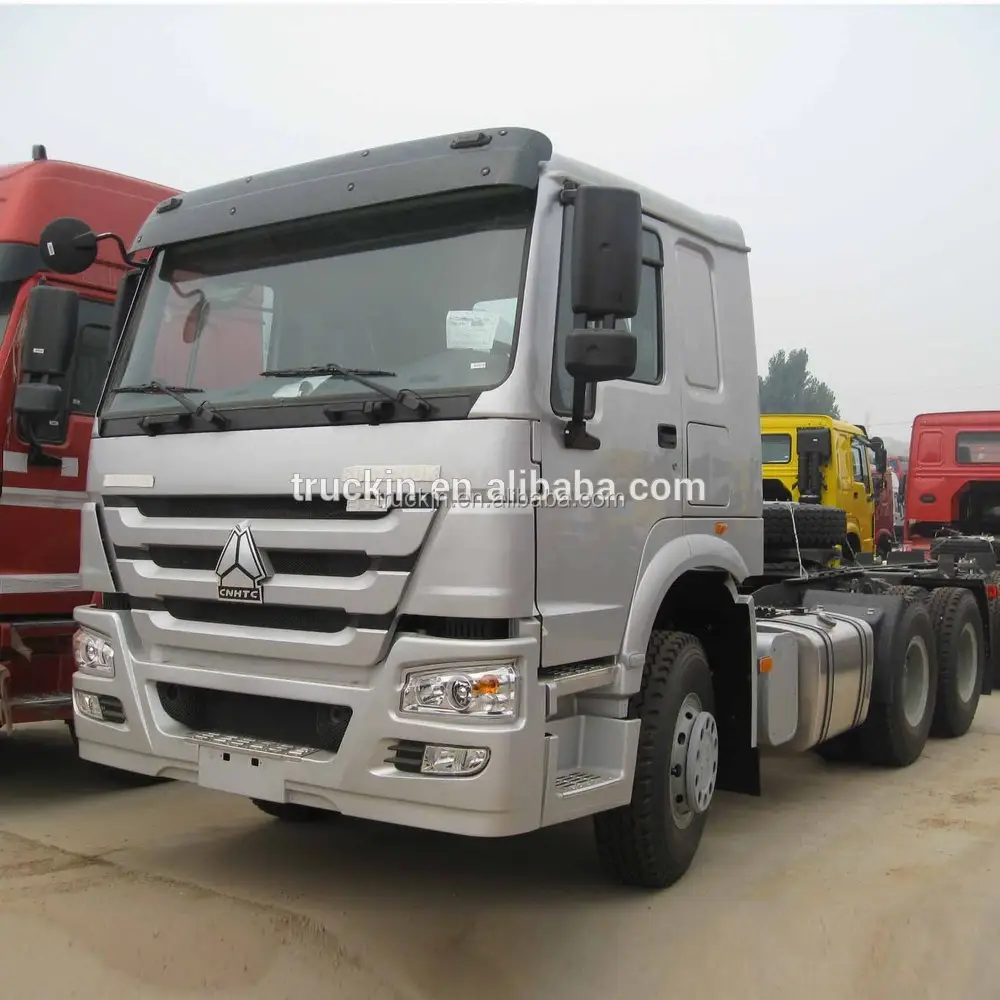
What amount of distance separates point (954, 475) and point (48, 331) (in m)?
10.9

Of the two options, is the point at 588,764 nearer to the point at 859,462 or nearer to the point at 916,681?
the point at 916,681

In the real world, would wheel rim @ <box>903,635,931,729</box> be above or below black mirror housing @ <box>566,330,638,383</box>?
below

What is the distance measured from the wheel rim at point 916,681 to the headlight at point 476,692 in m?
4.25

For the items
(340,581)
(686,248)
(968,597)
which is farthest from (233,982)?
(968,597)

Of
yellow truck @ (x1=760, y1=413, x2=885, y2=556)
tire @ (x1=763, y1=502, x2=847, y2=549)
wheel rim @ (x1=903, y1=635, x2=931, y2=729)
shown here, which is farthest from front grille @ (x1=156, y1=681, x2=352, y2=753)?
yellow truck @ (x1=760, y1=413, x2=885, y2=556)

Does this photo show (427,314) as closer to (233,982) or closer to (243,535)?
(243,535)

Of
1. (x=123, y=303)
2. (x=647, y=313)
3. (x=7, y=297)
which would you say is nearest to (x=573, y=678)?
(x=647, y=313)

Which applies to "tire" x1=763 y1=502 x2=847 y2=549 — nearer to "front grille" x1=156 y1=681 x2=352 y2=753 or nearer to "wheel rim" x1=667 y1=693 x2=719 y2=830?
"wheel rim" x1=667 y1=693 x2=719 y2=830

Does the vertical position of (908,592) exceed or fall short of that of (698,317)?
it falls short

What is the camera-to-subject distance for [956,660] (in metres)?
7.68

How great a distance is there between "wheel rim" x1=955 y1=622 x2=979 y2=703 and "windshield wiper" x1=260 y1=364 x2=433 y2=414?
17.7 feet

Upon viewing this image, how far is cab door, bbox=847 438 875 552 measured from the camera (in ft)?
52.3

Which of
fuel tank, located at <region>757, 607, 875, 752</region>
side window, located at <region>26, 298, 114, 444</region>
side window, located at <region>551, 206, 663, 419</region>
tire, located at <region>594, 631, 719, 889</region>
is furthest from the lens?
side window, located at <region>26, 298, 114, 444</region>

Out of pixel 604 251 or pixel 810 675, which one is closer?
pixel 604 251
